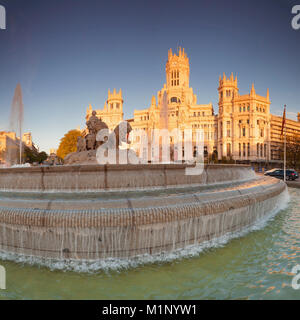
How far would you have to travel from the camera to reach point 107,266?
3.62m

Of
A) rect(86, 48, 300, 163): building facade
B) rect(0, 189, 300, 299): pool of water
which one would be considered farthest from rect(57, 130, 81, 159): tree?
rect(0, 189, 300, 299): pool of water

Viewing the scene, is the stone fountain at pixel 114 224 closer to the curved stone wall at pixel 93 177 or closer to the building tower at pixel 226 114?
the curved stone wall at pixel 93 177

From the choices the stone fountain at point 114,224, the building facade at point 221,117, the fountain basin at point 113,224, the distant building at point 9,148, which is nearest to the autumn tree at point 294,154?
the building facade at point 221,117

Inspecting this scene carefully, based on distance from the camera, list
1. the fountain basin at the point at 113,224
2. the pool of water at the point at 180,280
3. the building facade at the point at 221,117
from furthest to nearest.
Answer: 1. the building facade at the point at 221,117
2. the fountain basin at the point at 113,224
3. the pool of water at the point at 180,280

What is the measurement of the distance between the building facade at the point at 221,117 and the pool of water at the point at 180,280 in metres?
63.4

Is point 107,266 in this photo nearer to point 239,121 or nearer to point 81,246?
point 81,246

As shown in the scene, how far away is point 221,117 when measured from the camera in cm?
7844

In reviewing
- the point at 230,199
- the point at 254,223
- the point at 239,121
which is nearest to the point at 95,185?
the point at 230,199

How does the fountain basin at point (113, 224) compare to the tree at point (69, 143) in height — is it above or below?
below

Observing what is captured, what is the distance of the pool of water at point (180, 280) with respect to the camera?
300 centimetres

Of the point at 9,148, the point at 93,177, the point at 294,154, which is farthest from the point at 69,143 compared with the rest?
the point at 294,154

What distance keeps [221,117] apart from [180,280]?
267 feet

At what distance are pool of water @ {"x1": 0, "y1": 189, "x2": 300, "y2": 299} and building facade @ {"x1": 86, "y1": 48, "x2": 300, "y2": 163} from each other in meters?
63.4

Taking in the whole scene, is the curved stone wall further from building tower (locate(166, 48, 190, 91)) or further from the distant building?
building tower (locate(166, 48, 190, 91))
